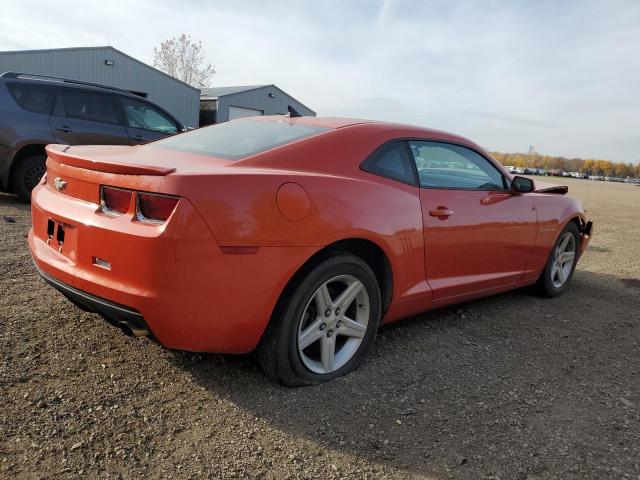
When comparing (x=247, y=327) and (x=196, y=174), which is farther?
(x=247, y=327)

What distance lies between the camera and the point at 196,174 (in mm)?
2324

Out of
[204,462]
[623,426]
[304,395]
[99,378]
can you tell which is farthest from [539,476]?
[99,378]

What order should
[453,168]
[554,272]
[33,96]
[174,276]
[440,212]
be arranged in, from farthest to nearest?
1. [33,96]
2. [554,272]
3. [453,168]
4. [440,212]
5. [174,276]

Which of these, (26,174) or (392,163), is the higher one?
(392,163)

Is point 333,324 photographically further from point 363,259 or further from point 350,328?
point 363,259

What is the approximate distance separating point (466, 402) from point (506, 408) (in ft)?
0.67

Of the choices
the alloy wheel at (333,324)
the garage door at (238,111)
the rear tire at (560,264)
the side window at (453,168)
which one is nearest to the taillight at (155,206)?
the alloy wheel at (333,324)

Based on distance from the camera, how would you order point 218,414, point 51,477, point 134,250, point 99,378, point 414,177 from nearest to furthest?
point 51,477 < point 134,250 < point 218,414 < point 99,378 < point 414,177

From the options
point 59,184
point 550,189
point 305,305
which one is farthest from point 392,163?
point 550,189

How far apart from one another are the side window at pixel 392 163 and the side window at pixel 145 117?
19.2ft

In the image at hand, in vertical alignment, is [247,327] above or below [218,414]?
above

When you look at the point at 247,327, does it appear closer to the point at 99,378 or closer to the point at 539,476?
the point at 99,378

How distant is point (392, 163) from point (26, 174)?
571 centimetres

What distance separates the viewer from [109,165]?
2.45 meters
